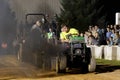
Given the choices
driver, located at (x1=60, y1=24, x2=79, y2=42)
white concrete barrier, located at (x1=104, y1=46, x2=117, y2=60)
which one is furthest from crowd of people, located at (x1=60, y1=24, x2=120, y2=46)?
driver, located at (x1=60, y1=24, x2=79, y2=42)

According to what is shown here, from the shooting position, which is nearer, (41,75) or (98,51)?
(41,75)

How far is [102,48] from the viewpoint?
22.7 m

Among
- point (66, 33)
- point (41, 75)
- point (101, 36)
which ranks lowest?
point (41, 75)

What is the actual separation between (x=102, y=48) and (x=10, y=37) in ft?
15.4

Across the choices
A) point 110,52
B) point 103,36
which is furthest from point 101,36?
point 110,52

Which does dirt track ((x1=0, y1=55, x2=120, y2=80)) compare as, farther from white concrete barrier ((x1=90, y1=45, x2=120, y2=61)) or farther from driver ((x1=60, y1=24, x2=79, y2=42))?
white concrete barrier ((x1=90, y1=45, x2=120, y2=61))

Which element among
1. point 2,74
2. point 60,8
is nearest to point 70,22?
point 60,8

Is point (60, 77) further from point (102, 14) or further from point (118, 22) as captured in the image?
point (102, 14)

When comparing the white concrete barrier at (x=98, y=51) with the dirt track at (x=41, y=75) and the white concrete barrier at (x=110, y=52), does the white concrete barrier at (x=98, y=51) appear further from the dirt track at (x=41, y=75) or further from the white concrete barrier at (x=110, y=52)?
the dirt track at (x=41, y=75)

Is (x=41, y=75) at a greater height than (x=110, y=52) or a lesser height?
lesser

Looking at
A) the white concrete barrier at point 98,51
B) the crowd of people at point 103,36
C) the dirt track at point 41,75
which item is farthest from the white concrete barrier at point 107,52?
the dirt track at point 41,75

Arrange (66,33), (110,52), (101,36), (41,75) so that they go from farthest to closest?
(101,36), (110,52), (66,33), (41,75)

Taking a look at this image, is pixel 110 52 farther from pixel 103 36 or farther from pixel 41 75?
pixel 41 75

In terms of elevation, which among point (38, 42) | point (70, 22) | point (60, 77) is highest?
point (70, 22)
